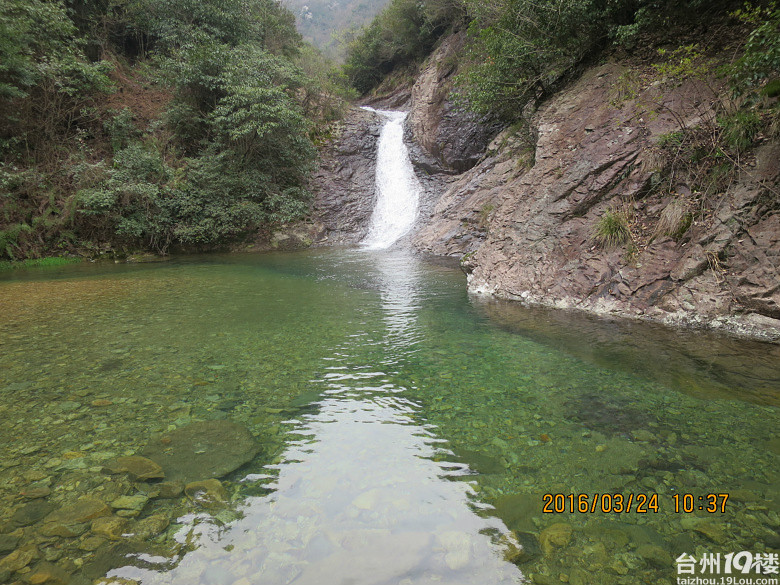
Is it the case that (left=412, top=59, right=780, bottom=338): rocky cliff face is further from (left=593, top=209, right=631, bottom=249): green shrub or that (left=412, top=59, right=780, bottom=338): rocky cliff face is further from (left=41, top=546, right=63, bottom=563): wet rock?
(left=41, top=546, right=63, bottom=563): wet rock

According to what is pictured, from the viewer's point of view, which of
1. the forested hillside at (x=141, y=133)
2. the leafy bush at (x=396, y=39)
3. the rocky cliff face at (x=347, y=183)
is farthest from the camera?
the leafy bush at (x=396, y=39)

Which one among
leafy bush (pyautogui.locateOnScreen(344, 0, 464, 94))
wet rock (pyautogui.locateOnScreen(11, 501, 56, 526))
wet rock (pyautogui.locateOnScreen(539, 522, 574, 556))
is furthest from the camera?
leafy bush (pyautogui.locateOnScreen(344, 0, 464, 94))

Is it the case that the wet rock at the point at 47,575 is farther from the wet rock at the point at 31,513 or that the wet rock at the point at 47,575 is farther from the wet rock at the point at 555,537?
the wet rock at the point at 555,537

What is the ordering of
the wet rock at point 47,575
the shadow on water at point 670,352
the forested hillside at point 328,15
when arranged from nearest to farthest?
1. the wet rock at point 47,575
2. the shadow on water at point 670,352
3. the forested hillside at point 328,15

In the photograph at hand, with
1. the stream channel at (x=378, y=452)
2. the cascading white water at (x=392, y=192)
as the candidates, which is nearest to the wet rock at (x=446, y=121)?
the cascading white water at (x=392, y=192)

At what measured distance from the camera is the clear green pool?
1.91 m

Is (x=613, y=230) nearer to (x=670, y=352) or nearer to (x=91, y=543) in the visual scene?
(x=670, y=352)

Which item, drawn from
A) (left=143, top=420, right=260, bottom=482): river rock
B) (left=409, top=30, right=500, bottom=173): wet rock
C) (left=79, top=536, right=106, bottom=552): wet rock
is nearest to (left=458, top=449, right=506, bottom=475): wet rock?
(left=143, top=420, right=260, bottom=482): river rock

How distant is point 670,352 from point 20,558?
5.44 meters

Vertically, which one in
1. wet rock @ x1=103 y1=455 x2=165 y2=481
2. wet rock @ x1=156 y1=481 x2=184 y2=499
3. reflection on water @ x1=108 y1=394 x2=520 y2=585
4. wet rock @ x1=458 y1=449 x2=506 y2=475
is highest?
wet rock @ x1=458 y1=449 x2=506 y2=475

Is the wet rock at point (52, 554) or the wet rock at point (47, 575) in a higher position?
the wet rock at point (52, 554)

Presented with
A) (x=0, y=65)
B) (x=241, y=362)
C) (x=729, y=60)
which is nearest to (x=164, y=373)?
(x=241, y=362)

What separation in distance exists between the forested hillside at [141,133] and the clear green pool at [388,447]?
936 centimetres

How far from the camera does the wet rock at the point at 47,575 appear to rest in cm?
174
